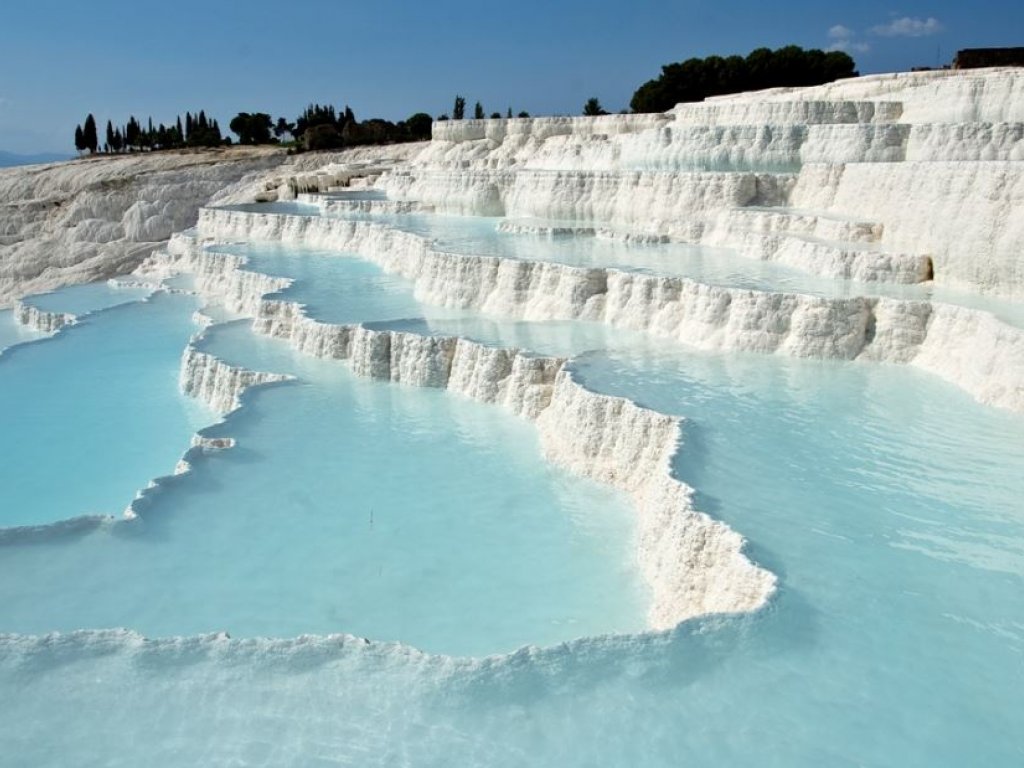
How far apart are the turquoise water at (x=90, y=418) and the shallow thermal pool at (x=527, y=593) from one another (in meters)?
0.17

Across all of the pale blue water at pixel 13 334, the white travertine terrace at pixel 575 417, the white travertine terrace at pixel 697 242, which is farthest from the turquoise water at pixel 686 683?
the pale blue water at pixel 13 334

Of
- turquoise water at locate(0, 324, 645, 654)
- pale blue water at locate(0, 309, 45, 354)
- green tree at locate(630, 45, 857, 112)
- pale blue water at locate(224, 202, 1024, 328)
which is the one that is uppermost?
green tree at locate(630, 45, 857, 112)

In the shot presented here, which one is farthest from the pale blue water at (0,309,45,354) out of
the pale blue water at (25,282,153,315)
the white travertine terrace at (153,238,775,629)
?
the white travertine terrace at (153,238,775,629)

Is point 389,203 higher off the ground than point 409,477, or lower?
higher

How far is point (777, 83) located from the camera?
31469 mm

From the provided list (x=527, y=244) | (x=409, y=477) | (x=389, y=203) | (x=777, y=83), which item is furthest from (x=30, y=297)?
(x=777, y=83)

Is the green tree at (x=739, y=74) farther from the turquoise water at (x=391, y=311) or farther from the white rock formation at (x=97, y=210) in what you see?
the turquoise water at (x=391, y=311)

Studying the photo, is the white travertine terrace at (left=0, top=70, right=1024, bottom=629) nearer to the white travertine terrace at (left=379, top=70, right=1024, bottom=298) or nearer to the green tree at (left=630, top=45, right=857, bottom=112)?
the white travertine terrace at (left=379, top=70, right=1024, bottom=298)

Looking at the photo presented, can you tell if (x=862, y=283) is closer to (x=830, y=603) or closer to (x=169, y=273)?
(x=830, y=603)

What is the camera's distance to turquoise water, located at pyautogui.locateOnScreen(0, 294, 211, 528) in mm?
8531

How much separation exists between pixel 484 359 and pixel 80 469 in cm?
415

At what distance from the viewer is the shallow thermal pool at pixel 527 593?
12.5 feet

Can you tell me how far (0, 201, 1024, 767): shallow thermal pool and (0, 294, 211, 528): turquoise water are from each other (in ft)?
0.56

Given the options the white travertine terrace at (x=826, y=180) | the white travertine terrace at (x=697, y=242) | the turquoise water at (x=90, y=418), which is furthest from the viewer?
the white travertine terrace at (x=826, y=180)
